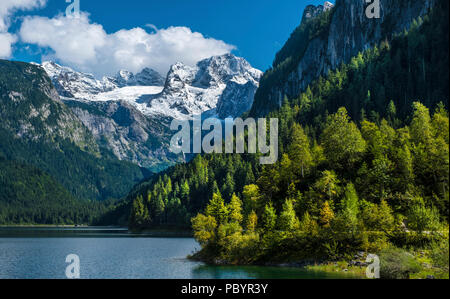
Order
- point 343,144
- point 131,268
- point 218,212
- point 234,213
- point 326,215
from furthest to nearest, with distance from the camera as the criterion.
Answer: point 218,212 → point 234,213 → point 343,144 → point 131,268 → point 326,215

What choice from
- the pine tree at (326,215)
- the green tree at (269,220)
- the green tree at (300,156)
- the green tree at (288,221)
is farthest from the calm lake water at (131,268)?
the green tree at (300,156)

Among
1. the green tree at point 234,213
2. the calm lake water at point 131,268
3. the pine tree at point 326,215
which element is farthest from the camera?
the green tree at point 234,213

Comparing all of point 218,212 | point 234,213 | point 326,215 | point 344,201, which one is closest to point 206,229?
point 218,212

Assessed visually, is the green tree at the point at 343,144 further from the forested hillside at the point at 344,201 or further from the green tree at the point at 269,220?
the green tree at the point at 269,220

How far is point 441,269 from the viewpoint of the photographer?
191 feet

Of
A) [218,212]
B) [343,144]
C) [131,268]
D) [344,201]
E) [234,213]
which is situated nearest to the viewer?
[344,201]

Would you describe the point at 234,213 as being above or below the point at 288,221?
below

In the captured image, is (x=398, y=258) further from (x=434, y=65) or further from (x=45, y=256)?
(x=434, y=65)

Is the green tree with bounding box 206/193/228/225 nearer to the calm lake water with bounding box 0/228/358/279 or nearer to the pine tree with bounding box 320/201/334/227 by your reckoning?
the calm lake water with bounding box 0/228/358/279

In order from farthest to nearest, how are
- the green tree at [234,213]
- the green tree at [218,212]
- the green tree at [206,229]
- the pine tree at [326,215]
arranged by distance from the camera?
the green tree at [218,212] < the green tree at [234,213] < the green tree at [206,229] < the pine tree at [326,215]

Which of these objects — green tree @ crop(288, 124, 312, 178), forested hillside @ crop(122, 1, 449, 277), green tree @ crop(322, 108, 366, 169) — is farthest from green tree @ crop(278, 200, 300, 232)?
green tree @ crop(322, 108, 366, 169)

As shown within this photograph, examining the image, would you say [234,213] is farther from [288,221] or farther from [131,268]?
[131,268]
